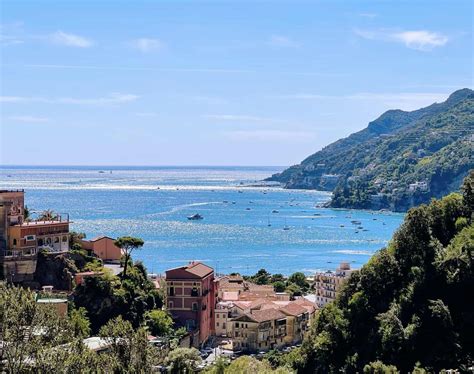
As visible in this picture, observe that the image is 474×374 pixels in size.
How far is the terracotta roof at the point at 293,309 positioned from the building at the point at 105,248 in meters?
10.4

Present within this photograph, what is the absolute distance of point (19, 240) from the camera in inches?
1486

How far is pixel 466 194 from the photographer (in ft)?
119

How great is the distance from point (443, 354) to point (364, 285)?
5563 mm

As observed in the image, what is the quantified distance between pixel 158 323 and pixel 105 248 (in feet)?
27.3

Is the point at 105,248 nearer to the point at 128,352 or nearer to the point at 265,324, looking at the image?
the point at 265,324

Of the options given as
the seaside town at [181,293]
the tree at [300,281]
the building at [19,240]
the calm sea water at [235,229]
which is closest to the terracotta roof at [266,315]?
the seaside town at [181,293]

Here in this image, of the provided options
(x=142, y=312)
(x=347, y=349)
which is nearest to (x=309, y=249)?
(x=142, y=312)

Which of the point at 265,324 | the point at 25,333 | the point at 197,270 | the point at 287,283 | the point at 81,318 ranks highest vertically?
the point at 25,333

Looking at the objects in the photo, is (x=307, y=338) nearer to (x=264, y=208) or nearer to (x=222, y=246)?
(x=222, y=246)

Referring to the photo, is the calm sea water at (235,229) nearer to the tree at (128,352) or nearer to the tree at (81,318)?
the tree at (81,318)

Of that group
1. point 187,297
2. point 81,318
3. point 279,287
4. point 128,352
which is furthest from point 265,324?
point 128,352

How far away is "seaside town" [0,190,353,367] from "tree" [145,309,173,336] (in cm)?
94

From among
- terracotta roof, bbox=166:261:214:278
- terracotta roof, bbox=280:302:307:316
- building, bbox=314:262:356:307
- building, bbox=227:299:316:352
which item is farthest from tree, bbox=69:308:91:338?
building, bbox=314:262:356:307

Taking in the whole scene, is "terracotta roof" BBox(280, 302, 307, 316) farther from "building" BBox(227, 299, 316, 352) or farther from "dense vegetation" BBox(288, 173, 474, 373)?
"dense vegetation" BBox(288, 173, 474, 373)
